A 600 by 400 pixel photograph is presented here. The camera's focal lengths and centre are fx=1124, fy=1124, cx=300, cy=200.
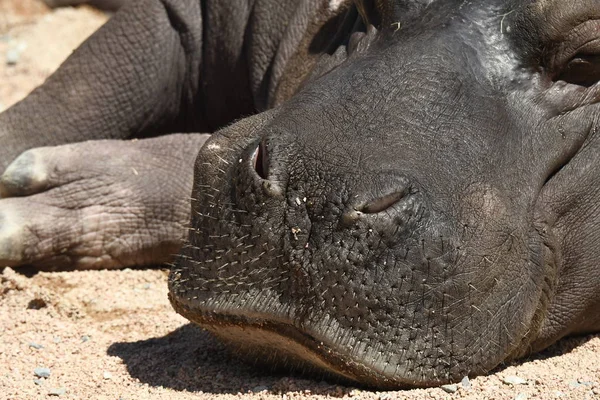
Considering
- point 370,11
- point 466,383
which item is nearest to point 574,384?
point 466,383

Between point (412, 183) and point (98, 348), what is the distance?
151 centimetres

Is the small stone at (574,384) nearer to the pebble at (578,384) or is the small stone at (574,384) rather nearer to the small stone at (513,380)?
the pebble at (578,384)

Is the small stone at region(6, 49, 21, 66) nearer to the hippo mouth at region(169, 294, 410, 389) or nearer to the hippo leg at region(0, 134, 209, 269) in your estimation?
the hippo leg at region(0, 134, 209, 269)

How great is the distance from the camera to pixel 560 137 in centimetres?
373

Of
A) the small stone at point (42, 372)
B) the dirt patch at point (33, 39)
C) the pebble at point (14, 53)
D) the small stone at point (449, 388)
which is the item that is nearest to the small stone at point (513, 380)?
the small stone at point (449, 388)

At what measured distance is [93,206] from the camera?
203 inches

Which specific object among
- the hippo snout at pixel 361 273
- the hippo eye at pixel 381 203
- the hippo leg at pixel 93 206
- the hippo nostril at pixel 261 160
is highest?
the hippo eye at pixel 381 203

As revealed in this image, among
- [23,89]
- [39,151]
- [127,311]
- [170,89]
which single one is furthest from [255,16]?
[23,89]

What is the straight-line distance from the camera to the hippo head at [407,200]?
3.25 meters

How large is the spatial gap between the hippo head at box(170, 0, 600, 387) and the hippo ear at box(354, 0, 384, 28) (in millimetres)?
124

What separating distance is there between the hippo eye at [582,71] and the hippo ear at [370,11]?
694mm

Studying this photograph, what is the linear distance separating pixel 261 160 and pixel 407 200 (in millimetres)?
505

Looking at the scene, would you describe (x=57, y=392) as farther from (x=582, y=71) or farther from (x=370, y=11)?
(x=582, y=71)

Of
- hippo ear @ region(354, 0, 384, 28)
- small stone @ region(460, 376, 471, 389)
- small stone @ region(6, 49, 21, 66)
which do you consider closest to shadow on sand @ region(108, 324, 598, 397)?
small stone @ region(460, 376, 471, 389)
